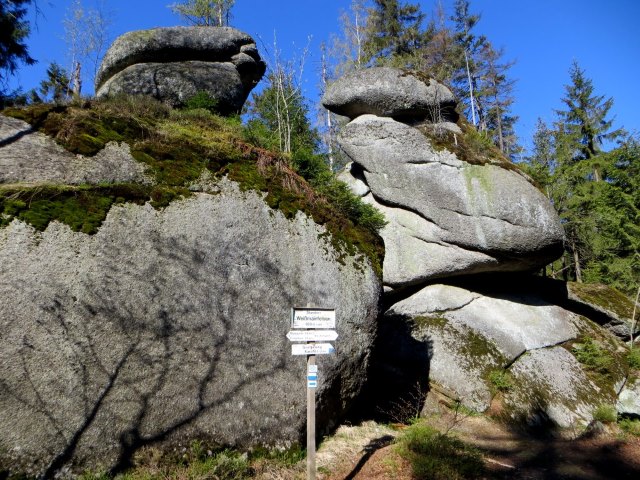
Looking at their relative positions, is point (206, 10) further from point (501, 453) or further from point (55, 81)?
point (501, 453)

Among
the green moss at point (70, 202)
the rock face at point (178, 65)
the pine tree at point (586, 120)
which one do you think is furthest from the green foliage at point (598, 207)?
the green moss at point (70, 202)

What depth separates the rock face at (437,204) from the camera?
11242 millimetres

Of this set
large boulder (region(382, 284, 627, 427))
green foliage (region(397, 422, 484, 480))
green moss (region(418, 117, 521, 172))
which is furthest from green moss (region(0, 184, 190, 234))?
green moss (region(418, 117, 521, 172))

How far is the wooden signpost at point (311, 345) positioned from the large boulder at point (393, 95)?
1120 cm

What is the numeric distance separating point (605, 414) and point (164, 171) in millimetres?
11661

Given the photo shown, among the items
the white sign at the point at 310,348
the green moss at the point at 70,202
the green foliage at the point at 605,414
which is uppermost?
the green moss at the point at 70,202

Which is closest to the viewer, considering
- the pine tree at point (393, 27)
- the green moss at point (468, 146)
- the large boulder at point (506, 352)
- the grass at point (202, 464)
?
the grass at point (202, 464)

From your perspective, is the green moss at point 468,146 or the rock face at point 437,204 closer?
the rock face at point 437,204

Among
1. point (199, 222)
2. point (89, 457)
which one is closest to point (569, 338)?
point (199, 222)

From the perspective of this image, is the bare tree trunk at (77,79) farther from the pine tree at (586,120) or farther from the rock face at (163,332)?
the pine tree at (586,120)

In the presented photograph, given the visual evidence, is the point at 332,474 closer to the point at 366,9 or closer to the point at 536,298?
the point at 536,298

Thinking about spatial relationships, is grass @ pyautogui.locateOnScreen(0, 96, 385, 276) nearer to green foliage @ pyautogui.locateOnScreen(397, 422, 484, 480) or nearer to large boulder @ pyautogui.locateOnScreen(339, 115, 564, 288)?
green foliage @ pyautogui.locateOnScreen(397, 422, 484, 480)

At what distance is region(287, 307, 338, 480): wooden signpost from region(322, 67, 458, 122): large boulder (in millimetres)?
11201

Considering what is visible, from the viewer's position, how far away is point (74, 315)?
4293 millimetres
